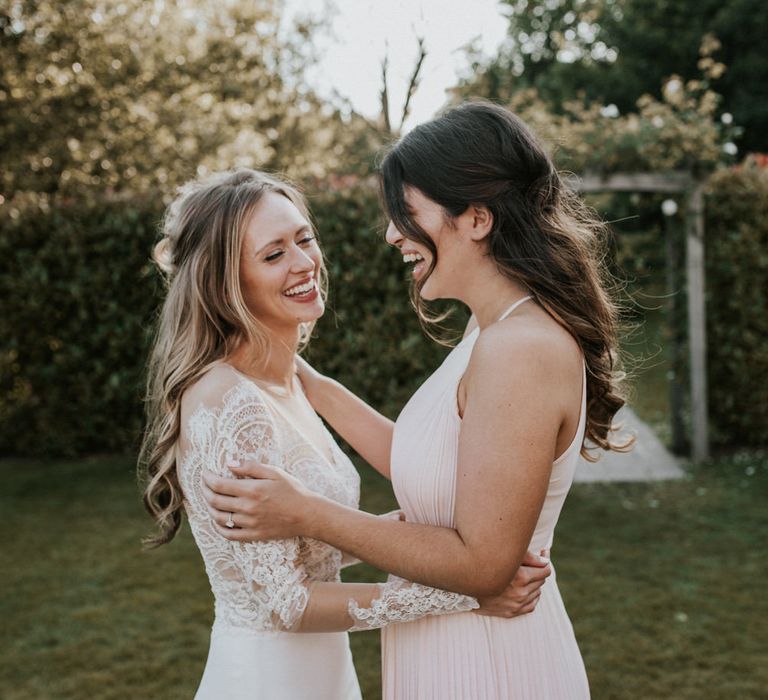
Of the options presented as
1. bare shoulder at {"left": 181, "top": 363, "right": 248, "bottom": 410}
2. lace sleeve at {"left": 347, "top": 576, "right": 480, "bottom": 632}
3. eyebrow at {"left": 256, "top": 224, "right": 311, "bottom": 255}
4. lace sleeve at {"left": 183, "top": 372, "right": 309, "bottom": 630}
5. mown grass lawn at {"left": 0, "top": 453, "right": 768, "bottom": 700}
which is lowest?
mown grass lawn at {"left": 0, "top": 453, "right": 768, "bottom": 700}

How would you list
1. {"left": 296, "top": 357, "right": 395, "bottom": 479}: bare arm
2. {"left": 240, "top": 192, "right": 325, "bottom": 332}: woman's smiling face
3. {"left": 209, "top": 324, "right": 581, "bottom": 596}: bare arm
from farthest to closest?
{"left": 296, "top": 357, "right": 395, "bottom": 479}: bare arm
{"left": 240, "top": 192, "right": 325, "bottom": 332}: woman's smiling face
{"left": 209, "top": 324, "right": 581, "bottom": 596}: bare arm

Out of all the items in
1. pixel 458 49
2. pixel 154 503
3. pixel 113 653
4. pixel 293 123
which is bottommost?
pixel 113 653

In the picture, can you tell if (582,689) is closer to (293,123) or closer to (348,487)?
(348,487)

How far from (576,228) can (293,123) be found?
43.6 feet

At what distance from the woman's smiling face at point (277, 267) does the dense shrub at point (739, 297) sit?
639cm

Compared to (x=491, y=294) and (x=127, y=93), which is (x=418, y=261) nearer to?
(x=491, y=294)

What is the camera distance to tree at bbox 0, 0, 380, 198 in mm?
9398

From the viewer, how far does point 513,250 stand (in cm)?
188

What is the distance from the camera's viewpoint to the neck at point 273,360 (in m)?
2.41

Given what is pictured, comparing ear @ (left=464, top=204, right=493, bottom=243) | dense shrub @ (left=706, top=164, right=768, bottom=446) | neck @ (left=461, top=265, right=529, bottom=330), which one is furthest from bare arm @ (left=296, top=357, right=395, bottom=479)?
dense shrub @ (left=706, top=164, right=768, bottom=446)

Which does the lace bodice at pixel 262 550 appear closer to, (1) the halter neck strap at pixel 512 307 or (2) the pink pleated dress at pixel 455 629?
(2) the pink pleated dress at pixel 455 629

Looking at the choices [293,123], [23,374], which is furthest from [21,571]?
[293,123]

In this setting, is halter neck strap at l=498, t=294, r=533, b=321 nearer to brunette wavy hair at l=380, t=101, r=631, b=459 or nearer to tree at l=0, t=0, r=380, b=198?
brunette wavy hair at l=380, t=101, r=631, b=459

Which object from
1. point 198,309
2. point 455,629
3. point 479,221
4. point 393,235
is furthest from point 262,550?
point 479,221
